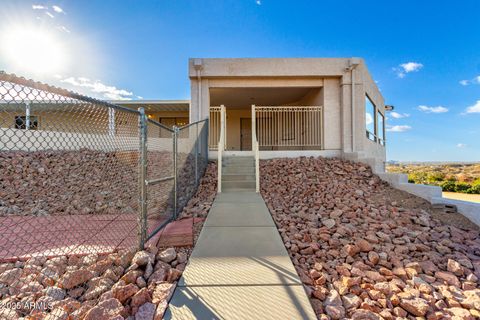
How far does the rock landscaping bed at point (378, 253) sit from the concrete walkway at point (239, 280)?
202mm

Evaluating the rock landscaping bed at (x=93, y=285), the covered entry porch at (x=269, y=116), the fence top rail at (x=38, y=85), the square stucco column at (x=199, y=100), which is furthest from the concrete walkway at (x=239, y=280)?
the square stucco column at (x=199, y=100)

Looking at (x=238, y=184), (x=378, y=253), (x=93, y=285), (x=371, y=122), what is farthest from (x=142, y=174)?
(x=371, y=122)

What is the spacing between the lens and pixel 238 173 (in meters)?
7.29

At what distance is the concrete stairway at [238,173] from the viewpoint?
6816 millimetres

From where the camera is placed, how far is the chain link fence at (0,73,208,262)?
279cm

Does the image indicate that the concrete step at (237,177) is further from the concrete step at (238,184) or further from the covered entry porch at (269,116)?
the covered entry porch at (269,116)

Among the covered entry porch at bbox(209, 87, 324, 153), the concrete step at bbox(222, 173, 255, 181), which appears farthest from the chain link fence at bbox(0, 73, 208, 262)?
the covered entry porch at bbox(209, 87, 324, 153)

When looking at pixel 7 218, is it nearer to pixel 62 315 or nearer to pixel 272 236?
pixel 62 315

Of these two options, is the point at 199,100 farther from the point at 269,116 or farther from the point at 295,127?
the point at 295,127

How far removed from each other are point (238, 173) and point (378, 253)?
4.73 meters

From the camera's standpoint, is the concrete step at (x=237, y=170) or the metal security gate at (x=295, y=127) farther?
the metal security gate at (x=295, y=127)

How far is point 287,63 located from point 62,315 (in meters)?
8.99

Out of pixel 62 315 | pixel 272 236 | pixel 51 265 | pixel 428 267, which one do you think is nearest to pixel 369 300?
pixel 428 267

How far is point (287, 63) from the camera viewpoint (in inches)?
345
